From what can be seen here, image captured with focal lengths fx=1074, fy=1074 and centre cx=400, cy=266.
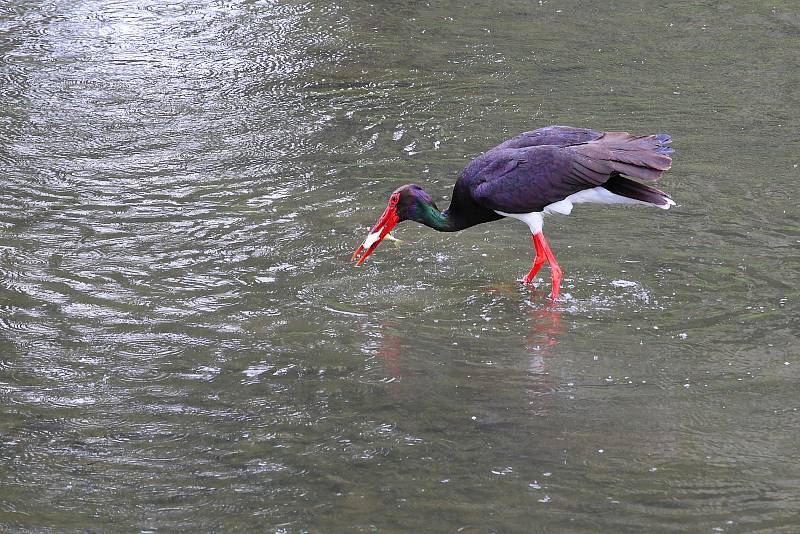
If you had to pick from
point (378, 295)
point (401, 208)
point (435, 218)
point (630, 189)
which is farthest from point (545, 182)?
point (378, 295)

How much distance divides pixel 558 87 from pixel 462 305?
13.1 feet

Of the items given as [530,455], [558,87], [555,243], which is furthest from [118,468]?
[558,87]

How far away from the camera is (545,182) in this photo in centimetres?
615

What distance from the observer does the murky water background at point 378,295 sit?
4250 mm

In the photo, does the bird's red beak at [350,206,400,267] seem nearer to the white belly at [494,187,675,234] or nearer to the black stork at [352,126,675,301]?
the black stork at [352,126,675,301]

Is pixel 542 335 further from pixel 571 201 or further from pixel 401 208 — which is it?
pixel 401 208

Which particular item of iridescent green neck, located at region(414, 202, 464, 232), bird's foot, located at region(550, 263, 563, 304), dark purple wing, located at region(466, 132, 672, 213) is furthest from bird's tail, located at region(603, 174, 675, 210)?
iridescent green neck, located at region(414, 202, 464, 232)

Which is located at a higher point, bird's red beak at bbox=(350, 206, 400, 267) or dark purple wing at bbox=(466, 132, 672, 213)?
dark purple wing at bbox=(466, 132, 672, 213)

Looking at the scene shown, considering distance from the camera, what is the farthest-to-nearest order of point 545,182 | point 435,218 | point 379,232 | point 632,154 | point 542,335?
1. point 435,218
2. point 379,232
3. point 545,182
4. point 632,154
5. point 542,335

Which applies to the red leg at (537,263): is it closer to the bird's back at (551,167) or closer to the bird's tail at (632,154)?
the bird's back at (551,167)

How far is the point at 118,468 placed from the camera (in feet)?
14.5

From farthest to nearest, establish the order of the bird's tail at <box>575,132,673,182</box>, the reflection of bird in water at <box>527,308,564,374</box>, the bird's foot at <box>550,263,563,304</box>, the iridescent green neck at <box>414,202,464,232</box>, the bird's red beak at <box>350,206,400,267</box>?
the iridescent green neck at <box>414,202,464,232</box> → the bird's red beak at <box>350,206,400,267</box> → the bird's foot at <box>550,263,563,304</box> → the bird's tail at <box>575,132,673,182</box> → the reflection of bird in water at <box>527,308,564,374</box>

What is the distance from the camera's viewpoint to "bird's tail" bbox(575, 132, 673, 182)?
5969 millimetres

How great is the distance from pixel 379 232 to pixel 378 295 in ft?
1.33
